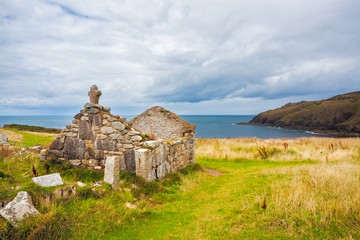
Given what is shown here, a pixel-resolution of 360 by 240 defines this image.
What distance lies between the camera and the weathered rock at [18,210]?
14.9 ft

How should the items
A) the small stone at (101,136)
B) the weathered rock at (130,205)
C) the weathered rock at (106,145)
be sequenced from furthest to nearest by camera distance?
1. the small stone at (101,136)
2. the weathered rock at (106,145)
3. the weathered rock at (130,205)

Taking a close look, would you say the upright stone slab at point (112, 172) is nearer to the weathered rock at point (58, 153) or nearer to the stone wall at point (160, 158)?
the stone wall at point (160, 158)

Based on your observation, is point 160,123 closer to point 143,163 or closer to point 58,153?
point 58,153

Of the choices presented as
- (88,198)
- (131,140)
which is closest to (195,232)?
(88,198)

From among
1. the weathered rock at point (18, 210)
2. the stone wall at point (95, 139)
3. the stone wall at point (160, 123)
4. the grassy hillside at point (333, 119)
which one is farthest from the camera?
the grassy hillside at point (333, 119)

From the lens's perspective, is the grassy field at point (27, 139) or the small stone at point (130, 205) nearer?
the small stone at point (130, 205)

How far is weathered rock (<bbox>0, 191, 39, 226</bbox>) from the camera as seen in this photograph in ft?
14.9

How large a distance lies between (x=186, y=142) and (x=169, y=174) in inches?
122

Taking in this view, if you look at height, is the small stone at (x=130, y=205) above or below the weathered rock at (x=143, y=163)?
below

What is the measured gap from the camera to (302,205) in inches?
217

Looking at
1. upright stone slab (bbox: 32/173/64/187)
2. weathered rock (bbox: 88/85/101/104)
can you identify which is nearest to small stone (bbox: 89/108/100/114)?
weathered rock (bbox: 88/85/101/104)

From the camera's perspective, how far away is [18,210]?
15.3 ft

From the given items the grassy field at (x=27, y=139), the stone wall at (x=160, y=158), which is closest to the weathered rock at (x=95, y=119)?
the stone wall at (x=160, y=158)

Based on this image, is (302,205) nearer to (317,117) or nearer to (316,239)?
(316,239)
